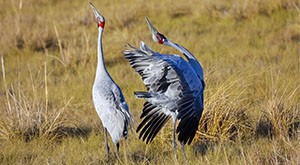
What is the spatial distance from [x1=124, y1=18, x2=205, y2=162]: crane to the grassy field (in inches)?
14.9

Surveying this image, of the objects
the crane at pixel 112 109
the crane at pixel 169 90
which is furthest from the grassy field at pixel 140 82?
the crane at pixel 169 90

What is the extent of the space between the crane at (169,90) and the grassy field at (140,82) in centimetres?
38

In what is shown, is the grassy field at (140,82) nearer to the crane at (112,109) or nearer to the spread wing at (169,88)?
the crane at (112,109)

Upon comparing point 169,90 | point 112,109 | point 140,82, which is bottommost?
point 140,82

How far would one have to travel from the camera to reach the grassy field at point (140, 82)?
560cm

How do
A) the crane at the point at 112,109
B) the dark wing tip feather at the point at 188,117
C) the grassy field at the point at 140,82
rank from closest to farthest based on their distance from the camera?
the dark wing tip feather at the point at 188,117 → the crane at the point at 112,109 → the grassy field at the point at 140,82

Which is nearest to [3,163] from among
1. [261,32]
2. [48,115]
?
[48,115]

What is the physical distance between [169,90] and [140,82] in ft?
8.74

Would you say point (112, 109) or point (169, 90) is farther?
point (112, 109)

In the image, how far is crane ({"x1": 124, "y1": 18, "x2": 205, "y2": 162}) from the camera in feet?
15.4

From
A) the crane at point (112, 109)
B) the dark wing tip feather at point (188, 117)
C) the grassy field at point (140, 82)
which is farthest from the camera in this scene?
the grassy field at point (140, 82)

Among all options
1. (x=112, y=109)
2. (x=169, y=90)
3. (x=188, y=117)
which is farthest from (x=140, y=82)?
(x=188, y=117)

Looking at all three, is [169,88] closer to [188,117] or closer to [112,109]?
[188,117]

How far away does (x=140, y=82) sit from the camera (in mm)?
7617
